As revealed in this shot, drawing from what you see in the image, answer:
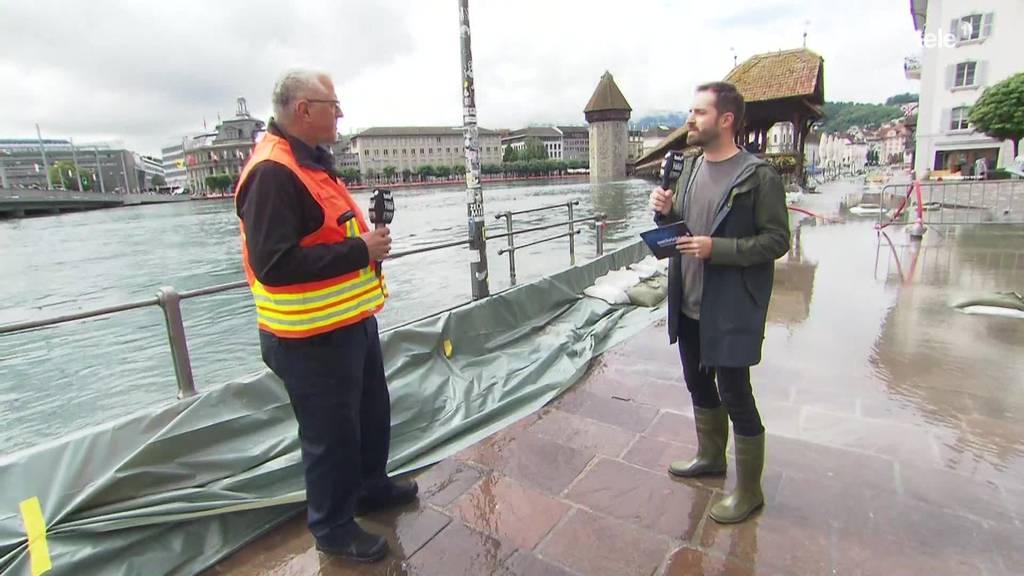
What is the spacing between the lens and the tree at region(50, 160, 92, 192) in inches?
4953

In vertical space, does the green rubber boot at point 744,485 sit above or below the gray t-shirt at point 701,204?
below

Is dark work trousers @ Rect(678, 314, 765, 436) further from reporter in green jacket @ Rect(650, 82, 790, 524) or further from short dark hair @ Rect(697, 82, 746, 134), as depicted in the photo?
short dark hair @ Rect(697, 82, 746, 134)

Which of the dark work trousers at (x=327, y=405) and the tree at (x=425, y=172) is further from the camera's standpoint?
the tree at (x=425, y=172)

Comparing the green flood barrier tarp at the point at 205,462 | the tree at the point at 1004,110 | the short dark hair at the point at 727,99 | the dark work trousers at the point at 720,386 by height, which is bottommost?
the green flood barrier tarp at the point at 205,462

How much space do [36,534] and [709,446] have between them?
8.12 feet

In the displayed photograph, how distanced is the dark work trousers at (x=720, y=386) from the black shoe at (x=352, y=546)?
1379 millimetres

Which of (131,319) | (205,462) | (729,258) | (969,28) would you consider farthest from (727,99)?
(969,28)

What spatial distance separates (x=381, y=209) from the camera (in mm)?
1940

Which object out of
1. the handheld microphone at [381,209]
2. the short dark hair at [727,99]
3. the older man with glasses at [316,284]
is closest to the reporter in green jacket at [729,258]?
the short dark hair at [727,99]

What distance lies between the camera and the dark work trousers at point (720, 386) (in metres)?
2.07

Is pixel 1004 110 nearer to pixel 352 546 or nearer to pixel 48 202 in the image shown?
pixel 352 546

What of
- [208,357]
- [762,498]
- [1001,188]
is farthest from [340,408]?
[1001,188]

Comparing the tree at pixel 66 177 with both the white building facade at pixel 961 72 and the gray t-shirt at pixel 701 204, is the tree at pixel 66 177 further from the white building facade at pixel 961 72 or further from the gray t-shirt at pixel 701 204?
the gray t-shirt at pixel 701 204

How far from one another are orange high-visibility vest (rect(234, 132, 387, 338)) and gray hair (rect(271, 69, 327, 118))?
0.09 meters
